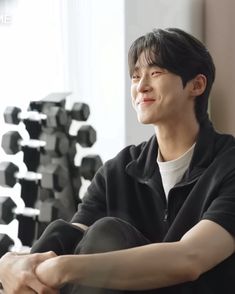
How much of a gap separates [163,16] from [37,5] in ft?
1.99

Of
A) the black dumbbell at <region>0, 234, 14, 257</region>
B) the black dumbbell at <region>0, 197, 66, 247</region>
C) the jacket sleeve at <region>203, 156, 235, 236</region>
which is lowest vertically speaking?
the black dumbbell at <region>0, 234, 14, 257</region>

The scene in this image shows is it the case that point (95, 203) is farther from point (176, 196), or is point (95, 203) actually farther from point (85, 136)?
point (85, 136)

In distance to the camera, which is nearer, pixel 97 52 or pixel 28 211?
pixel 28 211

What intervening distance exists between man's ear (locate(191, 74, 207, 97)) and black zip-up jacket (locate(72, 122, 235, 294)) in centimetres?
8

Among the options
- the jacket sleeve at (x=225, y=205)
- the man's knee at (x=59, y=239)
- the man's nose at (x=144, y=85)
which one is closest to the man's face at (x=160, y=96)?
the man's nose at (x=144, y=85)

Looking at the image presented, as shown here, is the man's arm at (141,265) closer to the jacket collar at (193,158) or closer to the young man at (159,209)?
the young man at (159,209)

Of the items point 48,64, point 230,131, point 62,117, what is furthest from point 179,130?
point 230,131

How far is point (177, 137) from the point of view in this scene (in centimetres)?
129

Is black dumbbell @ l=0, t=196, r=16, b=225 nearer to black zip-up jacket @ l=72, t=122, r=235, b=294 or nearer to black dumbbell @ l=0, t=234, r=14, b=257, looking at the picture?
black dumbbell @ l=0, t=234, r=14, b=257

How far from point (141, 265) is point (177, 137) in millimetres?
358

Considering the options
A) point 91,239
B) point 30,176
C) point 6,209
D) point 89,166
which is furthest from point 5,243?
point 91,239

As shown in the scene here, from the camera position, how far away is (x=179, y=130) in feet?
4.23

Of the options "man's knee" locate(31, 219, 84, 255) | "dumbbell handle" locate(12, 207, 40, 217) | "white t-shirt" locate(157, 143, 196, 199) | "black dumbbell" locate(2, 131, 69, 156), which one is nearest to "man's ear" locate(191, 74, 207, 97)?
"white t-shirt" locate(157, 143, 196, 199)

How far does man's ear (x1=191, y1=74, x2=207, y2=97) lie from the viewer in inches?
50.8
